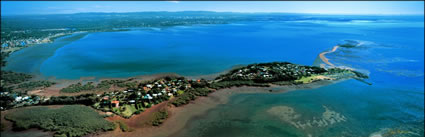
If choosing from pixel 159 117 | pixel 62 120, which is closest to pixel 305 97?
pixel 159 117

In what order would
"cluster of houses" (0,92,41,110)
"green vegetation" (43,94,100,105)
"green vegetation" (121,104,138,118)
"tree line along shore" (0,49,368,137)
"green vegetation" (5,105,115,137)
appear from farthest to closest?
"green vegetation" (43,94,100,105), "cluster of houses" (0,92,41,110), "green vegetation" (121,104,138,118), "tree line along shore" (0,49,368,137), "green vegetation" (5,105,115,137)

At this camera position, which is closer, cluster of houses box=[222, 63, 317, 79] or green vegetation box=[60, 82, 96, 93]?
green vegetation box=[60, 82, 96, 93]

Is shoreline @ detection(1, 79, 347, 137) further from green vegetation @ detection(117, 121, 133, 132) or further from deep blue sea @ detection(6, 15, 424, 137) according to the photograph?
deep blue sea @ detection(6, 15, 424, 137)

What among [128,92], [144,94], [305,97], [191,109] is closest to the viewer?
[191,109]

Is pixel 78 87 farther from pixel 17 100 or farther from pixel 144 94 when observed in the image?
pixel 144 94

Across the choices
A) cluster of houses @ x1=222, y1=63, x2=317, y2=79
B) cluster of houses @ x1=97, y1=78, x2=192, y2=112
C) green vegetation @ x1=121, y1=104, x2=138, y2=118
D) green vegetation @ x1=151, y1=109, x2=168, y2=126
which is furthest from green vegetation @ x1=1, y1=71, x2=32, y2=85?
cluster of houses @ x1=222, y1=63, x2=317, y2=79

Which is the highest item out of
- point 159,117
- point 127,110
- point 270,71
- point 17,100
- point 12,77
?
point 270,71

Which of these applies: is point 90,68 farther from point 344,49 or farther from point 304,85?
point 344,49
